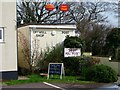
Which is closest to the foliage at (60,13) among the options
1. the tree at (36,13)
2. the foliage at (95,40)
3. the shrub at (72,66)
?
the tree at (36,13)

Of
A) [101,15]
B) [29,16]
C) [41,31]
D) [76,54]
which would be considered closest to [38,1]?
[29,16]

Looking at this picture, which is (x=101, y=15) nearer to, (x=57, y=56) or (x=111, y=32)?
(x=111, y=32)

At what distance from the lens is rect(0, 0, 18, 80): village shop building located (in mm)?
15305

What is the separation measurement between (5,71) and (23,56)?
520cm

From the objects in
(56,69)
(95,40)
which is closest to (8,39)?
(56,69)

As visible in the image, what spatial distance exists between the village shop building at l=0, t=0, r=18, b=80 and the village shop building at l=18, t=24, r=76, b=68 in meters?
3.97

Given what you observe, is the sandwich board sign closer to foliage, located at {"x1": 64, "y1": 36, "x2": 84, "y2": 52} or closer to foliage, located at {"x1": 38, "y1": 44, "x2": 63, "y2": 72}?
foliage, located at {"x1": 38, "y1": 44, "x2": 63, "y2": 72}

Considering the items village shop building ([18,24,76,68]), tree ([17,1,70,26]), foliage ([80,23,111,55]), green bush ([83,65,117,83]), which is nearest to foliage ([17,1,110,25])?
tree ([17,1,70,26])

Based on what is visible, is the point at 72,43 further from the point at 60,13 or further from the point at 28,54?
the point at 60,13

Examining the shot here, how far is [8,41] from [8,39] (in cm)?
10

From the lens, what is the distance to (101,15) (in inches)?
1561

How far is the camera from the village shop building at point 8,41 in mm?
15305

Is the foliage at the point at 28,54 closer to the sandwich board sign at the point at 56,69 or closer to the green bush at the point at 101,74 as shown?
the sandwich board sign at the point at 56,69

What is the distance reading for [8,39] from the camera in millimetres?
15578
